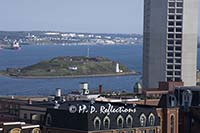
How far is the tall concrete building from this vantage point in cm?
13412

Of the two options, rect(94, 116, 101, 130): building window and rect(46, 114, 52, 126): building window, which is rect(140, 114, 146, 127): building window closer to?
rect(94, 116, 101, 130): building window

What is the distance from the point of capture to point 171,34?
136 meters

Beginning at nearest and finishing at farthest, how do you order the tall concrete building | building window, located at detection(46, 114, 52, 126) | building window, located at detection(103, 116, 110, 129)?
building window, located at detection(103, 116, 110, 129) < building window, located at detection(46, 114, 52, 126) < the tall concrete building

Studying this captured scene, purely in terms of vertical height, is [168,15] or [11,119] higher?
[168,15]

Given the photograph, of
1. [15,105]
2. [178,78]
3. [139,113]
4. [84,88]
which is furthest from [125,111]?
[178,78]

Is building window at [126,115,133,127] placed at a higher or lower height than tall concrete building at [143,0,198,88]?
lower

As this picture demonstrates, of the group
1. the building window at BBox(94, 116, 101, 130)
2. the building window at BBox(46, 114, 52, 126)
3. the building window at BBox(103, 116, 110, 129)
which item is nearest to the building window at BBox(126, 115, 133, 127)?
the building window at BBox(103, 116, 110, 129)

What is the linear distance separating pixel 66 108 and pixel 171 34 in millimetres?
72707

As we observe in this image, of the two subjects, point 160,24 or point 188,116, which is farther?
point 160,24

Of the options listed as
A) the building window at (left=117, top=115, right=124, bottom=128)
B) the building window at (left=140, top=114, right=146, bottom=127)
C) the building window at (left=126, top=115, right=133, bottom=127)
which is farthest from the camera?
the building window at (left=140, top=114, right=146, bottom=127)

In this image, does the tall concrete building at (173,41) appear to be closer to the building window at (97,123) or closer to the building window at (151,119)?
the building window at (151,119)

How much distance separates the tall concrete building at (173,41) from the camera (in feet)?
440

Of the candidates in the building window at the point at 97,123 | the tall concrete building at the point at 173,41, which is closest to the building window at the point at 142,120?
the building window at the point at 97,123

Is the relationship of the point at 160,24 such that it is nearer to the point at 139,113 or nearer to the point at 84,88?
the point at 84,88
